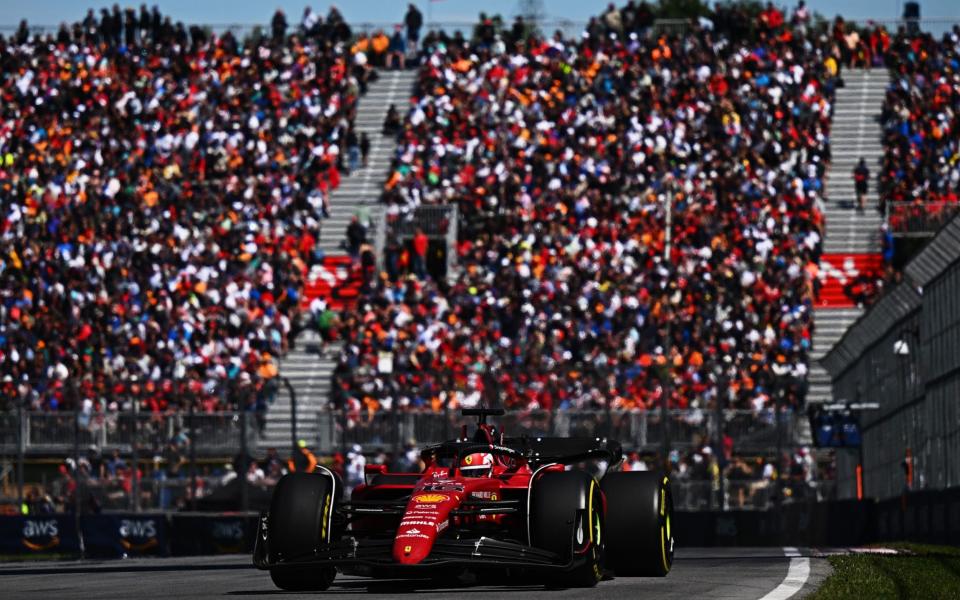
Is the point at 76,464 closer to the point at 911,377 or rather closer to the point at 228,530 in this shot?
the point at 228,530

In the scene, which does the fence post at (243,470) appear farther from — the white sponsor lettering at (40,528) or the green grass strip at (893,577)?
the green grass strip at (893,577)

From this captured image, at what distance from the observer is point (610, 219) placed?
4406cm

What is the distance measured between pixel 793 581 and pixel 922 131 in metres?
34.3

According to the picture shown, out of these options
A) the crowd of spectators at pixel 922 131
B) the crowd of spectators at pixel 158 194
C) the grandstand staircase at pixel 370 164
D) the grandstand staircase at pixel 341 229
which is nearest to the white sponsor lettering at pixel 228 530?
the grandstand staircase at pixel 341 229

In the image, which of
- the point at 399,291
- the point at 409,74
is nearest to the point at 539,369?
the point at 399,291

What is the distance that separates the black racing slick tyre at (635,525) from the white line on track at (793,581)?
96 centimetres

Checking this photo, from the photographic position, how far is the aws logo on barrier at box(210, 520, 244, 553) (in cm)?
2881

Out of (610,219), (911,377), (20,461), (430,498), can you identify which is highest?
(610,219)

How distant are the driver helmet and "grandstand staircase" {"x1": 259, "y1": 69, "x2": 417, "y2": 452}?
21.3 meters

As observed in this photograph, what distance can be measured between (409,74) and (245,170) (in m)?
7.18

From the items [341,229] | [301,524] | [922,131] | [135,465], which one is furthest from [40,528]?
[922,131]

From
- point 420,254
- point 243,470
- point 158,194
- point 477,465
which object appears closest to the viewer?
point 477,465

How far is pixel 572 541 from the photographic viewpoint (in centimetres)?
1249

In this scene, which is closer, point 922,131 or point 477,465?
point 477,465
